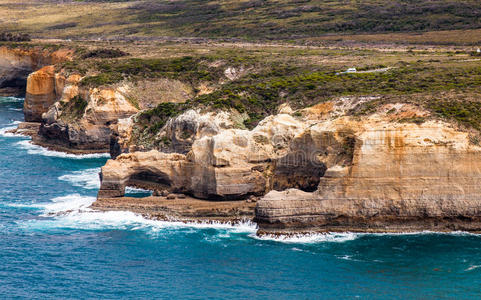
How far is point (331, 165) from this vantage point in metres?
54.0

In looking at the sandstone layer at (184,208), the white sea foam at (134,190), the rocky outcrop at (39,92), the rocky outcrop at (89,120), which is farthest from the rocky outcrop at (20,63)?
the sandstone layer at (184,208)

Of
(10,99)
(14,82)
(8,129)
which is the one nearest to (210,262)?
(8,129)

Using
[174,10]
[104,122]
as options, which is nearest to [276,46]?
[104,122]

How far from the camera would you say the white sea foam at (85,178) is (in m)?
70.8

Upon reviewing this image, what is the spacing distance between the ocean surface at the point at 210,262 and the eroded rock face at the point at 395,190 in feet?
3.41

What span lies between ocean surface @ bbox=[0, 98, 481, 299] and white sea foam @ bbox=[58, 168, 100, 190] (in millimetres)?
9808

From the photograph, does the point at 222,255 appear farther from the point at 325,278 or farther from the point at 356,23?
the point at 356,23

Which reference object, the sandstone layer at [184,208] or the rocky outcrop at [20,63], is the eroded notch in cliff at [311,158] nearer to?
the sandstone layer at [184,208]

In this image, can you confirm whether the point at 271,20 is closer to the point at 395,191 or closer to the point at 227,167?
the point at 227,167

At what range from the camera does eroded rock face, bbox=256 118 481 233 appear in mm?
51031

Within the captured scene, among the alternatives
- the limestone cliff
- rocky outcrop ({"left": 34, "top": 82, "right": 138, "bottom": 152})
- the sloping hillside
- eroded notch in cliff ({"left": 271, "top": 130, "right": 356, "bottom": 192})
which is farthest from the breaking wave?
the sloping hillside

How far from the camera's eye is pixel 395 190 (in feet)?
169

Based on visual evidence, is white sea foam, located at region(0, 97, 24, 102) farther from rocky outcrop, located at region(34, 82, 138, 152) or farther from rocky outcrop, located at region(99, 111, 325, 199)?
rocky outcrop, located at region(99, 111, 325, 199)

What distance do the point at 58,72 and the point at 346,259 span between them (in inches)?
2658
